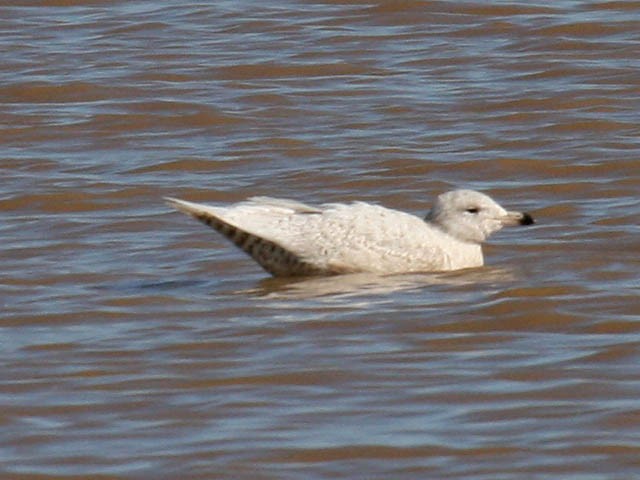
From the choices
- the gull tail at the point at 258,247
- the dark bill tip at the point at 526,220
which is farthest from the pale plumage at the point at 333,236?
the dark bill tip at the point at 526,220

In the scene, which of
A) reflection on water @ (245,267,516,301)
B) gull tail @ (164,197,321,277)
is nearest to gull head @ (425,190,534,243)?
reflection on water @ (245,267,516,301)

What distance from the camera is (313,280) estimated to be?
9.60 meters

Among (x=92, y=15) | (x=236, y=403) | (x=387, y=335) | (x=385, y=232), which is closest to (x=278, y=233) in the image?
(x=385, y=232)

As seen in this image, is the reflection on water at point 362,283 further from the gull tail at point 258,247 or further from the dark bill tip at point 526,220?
the dark bill tip at point 526,220

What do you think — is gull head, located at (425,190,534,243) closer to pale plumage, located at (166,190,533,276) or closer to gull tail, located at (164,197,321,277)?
pale plumage, located at (166,190,533,276)

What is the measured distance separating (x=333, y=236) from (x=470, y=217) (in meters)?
0.69

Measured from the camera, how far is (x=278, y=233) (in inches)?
372

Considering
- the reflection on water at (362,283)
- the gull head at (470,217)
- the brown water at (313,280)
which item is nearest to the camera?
the brown water at (313,280)

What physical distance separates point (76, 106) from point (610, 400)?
6.86m

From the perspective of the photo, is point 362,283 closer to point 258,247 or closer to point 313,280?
point 313,280

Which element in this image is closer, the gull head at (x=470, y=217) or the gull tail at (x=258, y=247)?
the gull tail at (x=258, y=247)

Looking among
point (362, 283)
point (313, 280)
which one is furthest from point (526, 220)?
point (313, 280)

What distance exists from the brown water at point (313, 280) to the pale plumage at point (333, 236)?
98 mm

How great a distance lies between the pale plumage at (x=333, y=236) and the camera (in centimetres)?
947
